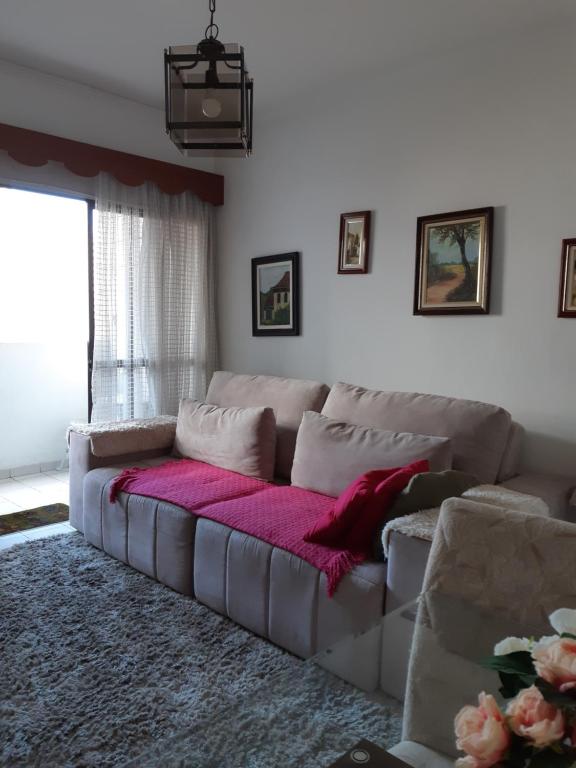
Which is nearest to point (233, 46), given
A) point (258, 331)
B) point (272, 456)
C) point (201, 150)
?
point (201, 150)

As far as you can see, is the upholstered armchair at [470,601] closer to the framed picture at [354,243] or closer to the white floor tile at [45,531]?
the framed picture at [354,243]

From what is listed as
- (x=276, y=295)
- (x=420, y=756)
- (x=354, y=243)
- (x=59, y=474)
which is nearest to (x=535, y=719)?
(x=420, y=756)

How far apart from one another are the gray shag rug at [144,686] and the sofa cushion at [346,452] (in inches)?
29.2

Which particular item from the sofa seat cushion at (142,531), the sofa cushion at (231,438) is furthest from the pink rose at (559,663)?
the sofa cushion at (231,438)

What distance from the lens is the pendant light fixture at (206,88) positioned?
1611 millimetres

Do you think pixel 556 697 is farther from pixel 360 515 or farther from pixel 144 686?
pixel 144 686

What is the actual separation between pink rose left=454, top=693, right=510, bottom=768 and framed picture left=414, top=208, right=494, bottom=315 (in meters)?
2.46

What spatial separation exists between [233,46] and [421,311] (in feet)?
5.97

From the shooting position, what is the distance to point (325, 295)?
11.9ft

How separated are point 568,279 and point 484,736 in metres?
2.39

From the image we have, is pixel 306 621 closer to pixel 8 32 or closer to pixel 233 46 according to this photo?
pixel 233 46

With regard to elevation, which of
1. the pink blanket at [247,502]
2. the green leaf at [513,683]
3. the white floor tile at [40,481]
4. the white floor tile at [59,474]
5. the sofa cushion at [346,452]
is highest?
the green leaf at [513,683]

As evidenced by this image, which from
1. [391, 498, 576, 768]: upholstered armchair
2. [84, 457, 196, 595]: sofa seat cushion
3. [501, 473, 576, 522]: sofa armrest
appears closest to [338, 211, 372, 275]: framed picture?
[501, 473, 576, 522]: sofa armrest

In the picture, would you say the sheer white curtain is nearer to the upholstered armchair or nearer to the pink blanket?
the pink blanket
